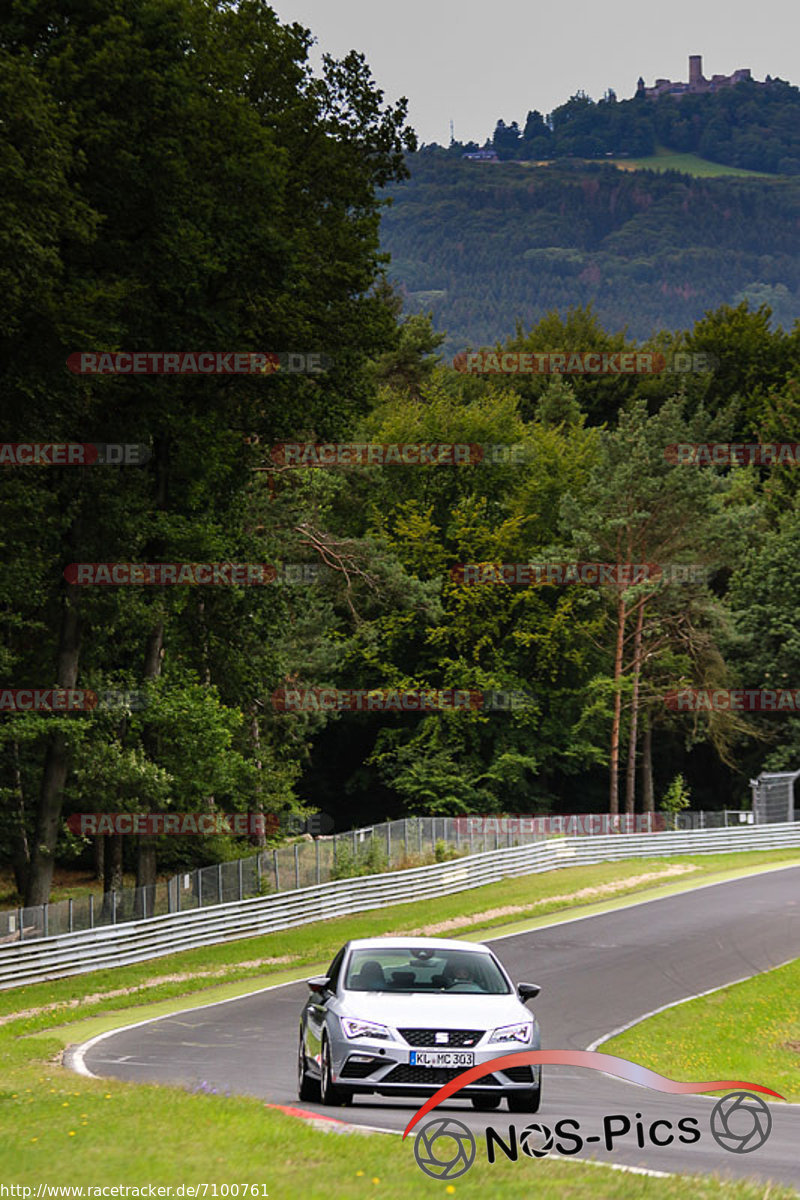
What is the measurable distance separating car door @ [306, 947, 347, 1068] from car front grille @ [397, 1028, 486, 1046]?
0.86m

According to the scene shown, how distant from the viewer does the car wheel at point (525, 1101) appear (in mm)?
11977

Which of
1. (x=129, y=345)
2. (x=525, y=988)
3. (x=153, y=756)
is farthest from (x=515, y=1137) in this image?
(x=153, y=756)

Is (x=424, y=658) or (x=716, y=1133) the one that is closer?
(x=716, y=1133)

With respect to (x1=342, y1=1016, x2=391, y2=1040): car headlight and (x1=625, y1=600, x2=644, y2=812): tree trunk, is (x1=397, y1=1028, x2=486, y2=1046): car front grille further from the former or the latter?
(x1=625, y1=600, x2=644, y2=812): tree trunk

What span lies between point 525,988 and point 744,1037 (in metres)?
10.2

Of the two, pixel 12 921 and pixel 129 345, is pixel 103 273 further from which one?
pixel 12 921

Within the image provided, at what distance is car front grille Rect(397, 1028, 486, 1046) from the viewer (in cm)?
1200

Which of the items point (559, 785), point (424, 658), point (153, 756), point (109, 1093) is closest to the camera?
point (109, 1093)

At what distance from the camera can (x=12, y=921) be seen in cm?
2841

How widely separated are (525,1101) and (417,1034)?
1.00 meters

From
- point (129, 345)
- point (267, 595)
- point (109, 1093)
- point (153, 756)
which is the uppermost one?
point (129, 345)

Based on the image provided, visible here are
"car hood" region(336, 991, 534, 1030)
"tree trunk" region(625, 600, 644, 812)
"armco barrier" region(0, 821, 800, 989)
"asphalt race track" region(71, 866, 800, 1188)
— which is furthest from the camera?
"tree trunk" region(625, 600, 644, 812)

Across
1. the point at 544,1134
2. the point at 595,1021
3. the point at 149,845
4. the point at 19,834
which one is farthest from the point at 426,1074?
the point at 19,834

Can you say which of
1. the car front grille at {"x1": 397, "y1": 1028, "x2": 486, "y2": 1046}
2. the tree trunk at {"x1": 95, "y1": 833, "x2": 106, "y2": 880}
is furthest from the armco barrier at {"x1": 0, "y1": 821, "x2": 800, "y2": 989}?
the car front grille at {"x1": 397, "y1": 1028, "x2": 486, "y2": 1046}
